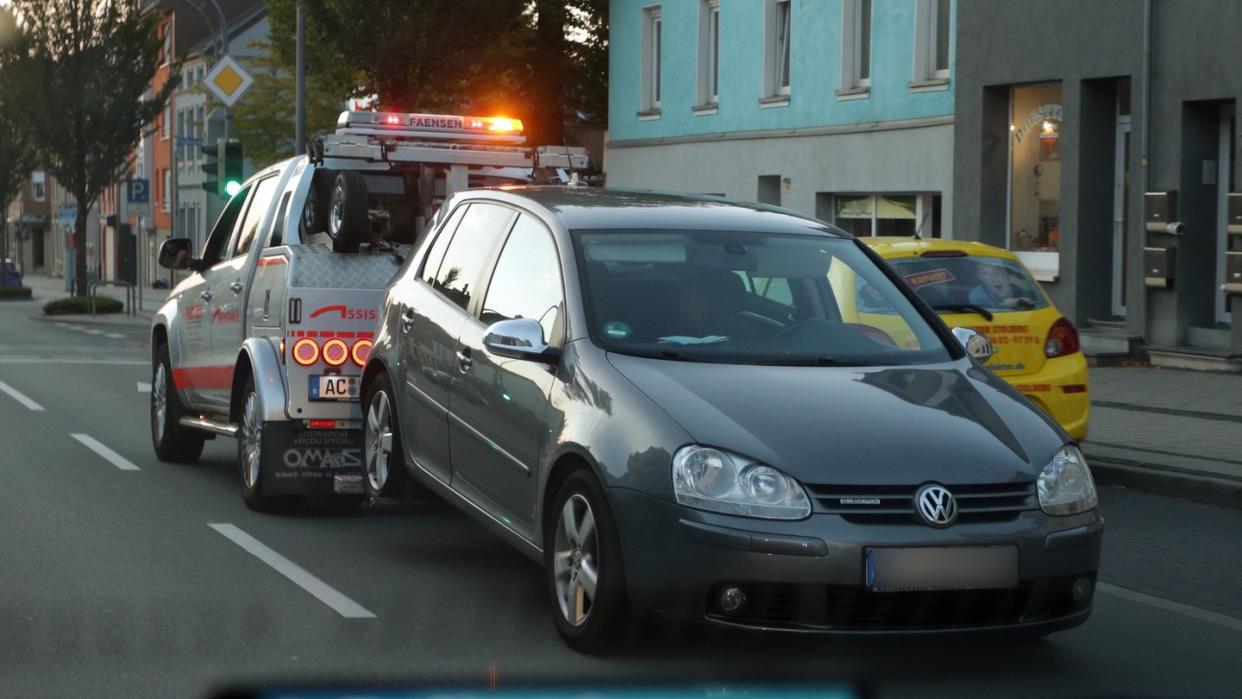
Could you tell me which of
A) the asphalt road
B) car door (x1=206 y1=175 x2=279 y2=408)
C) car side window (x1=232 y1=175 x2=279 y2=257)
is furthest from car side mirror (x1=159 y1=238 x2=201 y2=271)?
the asphalt road

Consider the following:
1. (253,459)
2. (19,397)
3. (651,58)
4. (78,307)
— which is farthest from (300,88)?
(253,459)

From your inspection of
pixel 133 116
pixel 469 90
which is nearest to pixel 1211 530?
pixel 469 90

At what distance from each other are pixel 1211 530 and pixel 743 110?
21.1 m

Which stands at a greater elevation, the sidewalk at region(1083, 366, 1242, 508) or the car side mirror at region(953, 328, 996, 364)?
the car side mirror at region(953, 328, 996, 364)

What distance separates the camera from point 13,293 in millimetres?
60625

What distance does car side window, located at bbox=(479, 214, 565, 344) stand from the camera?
23.9 feet

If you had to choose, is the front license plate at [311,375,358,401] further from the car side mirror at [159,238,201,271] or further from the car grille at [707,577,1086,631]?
the car grille at [707,577,1086,631]

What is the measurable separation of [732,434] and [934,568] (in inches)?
29.5

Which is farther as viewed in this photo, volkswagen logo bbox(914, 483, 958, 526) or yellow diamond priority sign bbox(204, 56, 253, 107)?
yellow diamond priority sign bbox(204, 56, 253, 107)

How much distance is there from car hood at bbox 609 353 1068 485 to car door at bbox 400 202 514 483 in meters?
1.44

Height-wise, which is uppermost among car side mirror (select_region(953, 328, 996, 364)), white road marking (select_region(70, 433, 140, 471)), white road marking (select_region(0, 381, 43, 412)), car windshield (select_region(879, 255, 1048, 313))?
car windshield (select_region(879, 255, 1048, 313))

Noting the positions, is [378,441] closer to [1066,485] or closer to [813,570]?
[813,570]

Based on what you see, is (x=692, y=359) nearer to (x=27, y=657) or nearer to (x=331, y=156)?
(x=27, y=657)

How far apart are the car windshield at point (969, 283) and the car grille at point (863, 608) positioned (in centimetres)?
584
